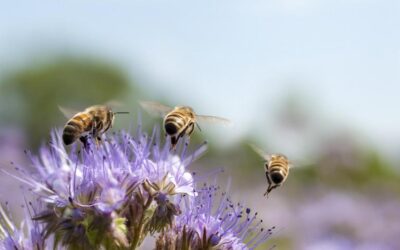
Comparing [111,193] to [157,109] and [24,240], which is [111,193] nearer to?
[24,240]

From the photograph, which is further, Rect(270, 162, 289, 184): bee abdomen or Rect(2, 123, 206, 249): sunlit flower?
Rect(270, 162, 289, 184): bee abdomen

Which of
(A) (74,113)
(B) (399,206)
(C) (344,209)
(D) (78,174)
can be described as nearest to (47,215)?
(D) (78,174)

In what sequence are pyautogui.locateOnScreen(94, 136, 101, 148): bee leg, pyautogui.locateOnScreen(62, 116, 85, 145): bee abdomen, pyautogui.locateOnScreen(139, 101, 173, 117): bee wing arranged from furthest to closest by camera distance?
1. pyautogui.locateOnScreen(139, 101, 173, 117): bee wing
2. pyautogui.locateOnScreen(62, 116, 85, 145): bee abdomen
3. pyautogui.locateOnScreen(94, 136, 101, 148): bee leg

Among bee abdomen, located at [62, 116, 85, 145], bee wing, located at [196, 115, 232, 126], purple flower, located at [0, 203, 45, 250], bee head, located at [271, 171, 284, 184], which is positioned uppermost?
bee wing, located at [196, 115, 232, 126]

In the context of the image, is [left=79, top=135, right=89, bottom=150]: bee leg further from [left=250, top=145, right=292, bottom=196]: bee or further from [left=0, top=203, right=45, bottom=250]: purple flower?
[left=250, top=145, right=292, bottom=196]: bee

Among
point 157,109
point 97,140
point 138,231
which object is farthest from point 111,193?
point 157,109

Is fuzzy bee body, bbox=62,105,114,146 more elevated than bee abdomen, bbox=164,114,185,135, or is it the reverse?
bee abdomen, bbox=164,114,185,135

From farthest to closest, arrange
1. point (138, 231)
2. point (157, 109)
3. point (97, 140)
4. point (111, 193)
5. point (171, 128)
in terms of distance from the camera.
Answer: point (157, 109) < point (171, 128) < point (97, 140) < point (138, 231) < point (111, 193)

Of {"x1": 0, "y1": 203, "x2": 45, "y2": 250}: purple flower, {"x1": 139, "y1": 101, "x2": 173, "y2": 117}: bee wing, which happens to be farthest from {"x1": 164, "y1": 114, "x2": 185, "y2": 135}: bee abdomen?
{"x1": 0, "y1": 203, "x2": 45, "y2": 250}: purple flower

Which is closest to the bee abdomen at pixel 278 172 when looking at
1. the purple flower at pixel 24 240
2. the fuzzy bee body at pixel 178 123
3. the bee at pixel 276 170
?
the bee at pixel 276 170
